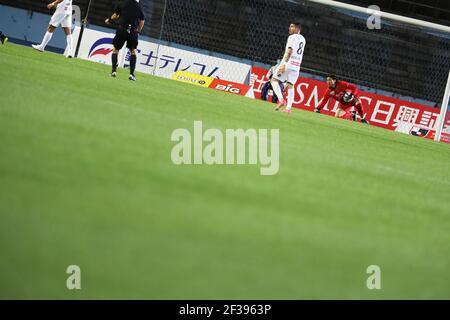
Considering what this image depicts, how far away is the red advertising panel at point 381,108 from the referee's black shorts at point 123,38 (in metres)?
8.65

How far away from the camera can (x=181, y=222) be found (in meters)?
4.25

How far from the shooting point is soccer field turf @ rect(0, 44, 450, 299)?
3354 millimetres

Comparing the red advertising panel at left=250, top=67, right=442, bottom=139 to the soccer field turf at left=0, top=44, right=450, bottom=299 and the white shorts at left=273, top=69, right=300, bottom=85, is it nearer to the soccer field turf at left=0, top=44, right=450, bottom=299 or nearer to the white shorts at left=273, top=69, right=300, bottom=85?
the white shorts at left=273, top=69, right=300, bottom=85

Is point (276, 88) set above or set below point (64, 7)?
below

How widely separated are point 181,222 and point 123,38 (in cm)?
1593

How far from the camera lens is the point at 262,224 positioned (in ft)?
15.5

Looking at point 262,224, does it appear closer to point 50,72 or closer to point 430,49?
point 50,72

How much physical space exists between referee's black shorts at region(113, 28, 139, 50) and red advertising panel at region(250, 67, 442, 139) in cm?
865

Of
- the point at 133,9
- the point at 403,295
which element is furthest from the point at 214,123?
the point at 133,9

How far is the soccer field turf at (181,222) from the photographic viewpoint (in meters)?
3.35

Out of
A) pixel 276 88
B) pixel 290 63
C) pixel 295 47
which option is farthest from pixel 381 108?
pixel 295 47

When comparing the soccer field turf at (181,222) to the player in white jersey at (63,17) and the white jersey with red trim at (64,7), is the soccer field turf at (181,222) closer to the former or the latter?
the player in white jersey at (63,17)

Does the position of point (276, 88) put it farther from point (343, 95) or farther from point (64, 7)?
point (64, 7)
